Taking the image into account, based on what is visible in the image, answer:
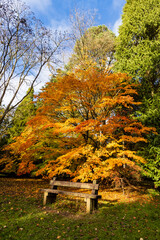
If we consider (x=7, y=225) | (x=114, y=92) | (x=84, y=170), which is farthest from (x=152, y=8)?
(x=7, y=225)

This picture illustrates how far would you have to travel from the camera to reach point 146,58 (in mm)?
9039

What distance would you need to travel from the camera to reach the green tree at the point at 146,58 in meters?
8.59

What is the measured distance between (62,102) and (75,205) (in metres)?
5.38

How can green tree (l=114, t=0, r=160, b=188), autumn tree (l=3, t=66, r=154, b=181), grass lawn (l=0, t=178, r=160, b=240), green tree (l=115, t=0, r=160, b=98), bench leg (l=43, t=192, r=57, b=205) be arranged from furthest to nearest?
green tree (l=115, t=0, r=160, b=98)
green tree (l=114, t=0, r=160, b=188)
autumn tree (l=3, t=66, r=154, b=181)
bench leg (l=43, t=192, r=57, b=205)
grass lawn (l=0, t=178, r=160, b=240)

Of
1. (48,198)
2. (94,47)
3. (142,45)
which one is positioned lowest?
(48,198)

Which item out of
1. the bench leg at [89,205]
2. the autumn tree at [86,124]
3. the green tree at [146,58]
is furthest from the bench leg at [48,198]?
the green tree at [146,58]

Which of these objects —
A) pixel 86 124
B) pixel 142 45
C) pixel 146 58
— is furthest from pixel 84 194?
pixel 142 45

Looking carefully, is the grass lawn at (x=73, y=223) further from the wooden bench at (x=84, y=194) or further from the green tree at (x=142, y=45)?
the green tree at (x=142, y=45)

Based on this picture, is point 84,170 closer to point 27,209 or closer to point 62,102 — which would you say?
point 27,209

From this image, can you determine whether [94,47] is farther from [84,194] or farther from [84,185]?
[84,194]

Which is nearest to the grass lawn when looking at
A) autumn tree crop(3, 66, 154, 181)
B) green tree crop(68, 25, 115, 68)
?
autumn tree crop(3, 66, 154, 181)

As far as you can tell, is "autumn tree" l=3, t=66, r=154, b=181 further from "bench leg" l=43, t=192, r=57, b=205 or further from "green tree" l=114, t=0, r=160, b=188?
"bench leg" l=43, t=192, r=57, b=205

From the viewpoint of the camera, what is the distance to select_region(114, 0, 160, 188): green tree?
8.59 m

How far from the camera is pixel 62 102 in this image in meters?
8.73
